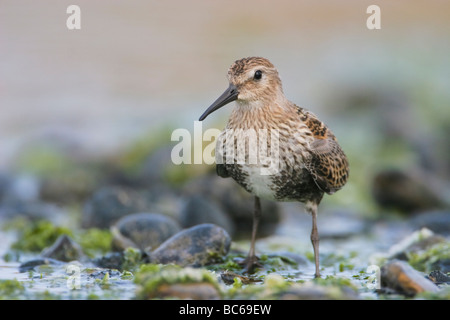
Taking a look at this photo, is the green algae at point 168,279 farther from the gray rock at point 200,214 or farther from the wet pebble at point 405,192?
the wet pebble at point 405,192

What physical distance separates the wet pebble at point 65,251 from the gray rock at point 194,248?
1.08 meters

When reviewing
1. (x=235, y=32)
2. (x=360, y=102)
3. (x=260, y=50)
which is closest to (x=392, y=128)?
(x=360, y=102)

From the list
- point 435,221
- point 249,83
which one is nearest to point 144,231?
point 249,83

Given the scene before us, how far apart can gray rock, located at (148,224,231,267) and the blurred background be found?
5.30 m

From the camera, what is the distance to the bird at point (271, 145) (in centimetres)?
781

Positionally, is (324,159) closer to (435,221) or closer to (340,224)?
(435,221)

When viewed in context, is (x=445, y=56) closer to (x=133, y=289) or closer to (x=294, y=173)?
(x=294, y=173)

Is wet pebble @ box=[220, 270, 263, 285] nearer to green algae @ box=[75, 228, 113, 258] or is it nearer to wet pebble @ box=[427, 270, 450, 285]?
wet pebble @ box=[427, 270, 450, 285]

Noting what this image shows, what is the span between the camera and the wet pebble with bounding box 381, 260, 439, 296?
658 cm

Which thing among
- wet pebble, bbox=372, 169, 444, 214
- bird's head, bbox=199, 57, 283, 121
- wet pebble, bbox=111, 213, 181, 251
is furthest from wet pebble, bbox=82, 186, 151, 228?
wet pebble, bbox=372, 169, 444, 214

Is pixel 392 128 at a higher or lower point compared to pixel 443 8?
lower

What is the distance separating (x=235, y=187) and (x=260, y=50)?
34.6 ft

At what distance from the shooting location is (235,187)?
12.1 meters
